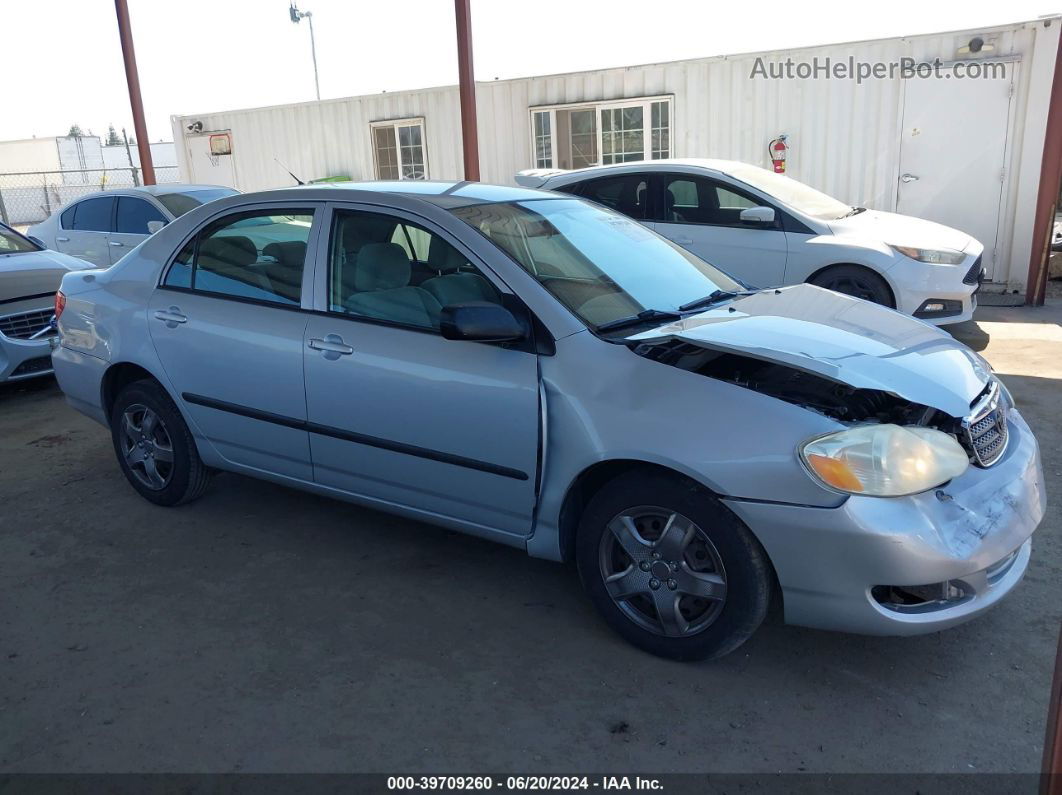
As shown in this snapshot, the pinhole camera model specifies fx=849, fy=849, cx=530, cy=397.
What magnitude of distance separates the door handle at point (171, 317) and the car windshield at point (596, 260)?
5.08ft

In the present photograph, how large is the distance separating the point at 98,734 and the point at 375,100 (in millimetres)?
12126

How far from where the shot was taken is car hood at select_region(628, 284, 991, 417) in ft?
9.36

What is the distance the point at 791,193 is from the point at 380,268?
5.36 meters

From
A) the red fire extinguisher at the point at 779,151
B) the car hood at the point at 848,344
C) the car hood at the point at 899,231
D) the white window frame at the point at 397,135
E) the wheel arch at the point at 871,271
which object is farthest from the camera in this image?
the white window frame at the point at 397,135

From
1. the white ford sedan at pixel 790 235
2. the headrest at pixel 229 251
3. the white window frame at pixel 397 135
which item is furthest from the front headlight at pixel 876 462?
the white window frame at pixel 397 135

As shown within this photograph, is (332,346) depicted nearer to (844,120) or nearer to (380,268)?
(380,268)

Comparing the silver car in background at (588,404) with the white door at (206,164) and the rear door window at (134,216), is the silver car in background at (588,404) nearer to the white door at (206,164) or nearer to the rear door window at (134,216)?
the rear door window at (134,216)

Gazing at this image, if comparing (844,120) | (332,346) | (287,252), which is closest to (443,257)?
(332,346)

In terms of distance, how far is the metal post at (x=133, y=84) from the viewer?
526 inches

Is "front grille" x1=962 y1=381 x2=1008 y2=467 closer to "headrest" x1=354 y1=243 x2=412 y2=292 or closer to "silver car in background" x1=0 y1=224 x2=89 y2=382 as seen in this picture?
"headrest" x1=354 y1=243 x2=412 y2=292

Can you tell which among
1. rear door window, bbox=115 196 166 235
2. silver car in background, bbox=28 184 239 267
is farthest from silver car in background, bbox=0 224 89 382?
rear door window, bbox=115 196 166 235

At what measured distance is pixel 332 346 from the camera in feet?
11.8

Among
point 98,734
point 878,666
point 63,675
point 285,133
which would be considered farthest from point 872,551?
point 285,133

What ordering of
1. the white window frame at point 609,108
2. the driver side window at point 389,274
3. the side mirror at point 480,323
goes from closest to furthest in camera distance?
the side mirror at point 480,323 < the driver side window at point 389,274 < the white window frame at point 609,108
